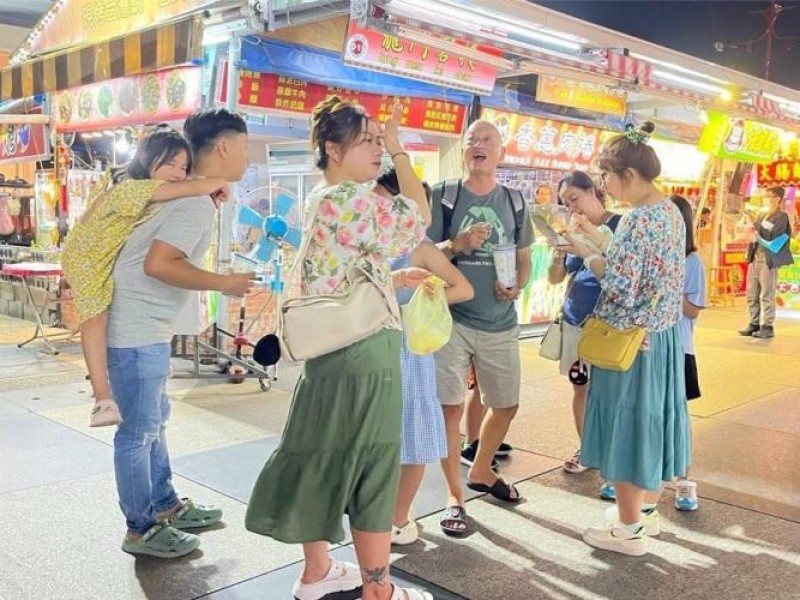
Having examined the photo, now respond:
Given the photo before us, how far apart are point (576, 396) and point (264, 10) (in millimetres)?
3358

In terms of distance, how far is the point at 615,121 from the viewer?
10.1m

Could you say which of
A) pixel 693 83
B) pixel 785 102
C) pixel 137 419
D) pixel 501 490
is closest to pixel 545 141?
pixel 693 83

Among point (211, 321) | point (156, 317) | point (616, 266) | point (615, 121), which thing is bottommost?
point (211, 321)

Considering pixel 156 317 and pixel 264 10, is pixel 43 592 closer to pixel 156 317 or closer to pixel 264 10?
pixel 156 317

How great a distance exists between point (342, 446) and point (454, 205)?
5.19 feet

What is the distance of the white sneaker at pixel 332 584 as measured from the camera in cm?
273

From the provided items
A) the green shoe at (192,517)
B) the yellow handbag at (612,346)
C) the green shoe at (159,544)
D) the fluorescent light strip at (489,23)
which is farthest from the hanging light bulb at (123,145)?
the yellow handbag at (612,346)

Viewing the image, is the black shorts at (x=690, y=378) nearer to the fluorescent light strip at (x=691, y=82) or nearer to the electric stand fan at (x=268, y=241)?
the electric stand fan at (x=268, y=241)

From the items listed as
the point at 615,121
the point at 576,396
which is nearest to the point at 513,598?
the point at 576,396

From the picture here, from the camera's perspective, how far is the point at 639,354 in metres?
3.25

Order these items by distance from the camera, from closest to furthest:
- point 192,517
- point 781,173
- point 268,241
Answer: point 192,517
point 268,241
point 781,173

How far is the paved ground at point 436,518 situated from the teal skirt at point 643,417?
39cm

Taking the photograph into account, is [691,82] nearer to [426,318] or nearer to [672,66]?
[672,66]

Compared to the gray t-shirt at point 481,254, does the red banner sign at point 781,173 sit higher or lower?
higher
